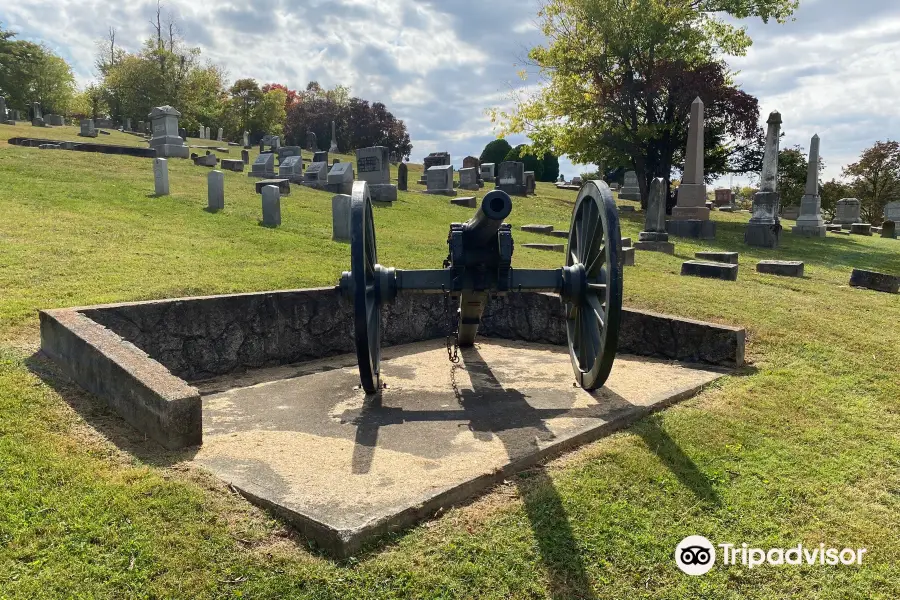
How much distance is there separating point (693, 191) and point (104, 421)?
17.9 meters

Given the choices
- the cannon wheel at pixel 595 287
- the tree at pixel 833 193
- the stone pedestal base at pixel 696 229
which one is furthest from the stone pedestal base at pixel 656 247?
the tree at pixel 833 193

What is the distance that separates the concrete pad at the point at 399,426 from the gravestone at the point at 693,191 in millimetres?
13383

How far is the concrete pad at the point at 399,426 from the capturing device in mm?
2984

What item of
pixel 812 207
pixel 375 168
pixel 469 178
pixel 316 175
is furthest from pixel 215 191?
pixel 812 207

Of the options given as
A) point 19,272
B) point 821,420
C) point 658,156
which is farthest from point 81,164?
point 658,156

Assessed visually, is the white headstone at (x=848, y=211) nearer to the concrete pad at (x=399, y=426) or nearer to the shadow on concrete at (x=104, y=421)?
the concrete pad at (x=399, y=426)

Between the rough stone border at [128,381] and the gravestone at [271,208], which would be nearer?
the rough stone border at [128,381]

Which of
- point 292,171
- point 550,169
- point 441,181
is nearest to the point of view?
point 292,171

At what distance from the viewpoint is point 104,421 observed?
12.2 feet

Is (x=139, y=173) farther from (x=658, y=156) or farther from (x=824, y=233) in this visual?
(x=824, y=233)

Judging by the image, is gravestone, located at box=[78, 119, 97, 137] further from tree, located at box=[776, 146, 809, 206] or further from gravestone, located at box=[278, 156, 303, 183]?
tree, located at box=[776, 146, 809, 206]

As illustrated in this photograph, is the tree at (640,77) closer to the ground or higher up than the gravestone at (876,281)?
higher up

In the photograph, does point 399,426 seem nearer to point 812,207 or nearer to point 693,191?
point 693,191

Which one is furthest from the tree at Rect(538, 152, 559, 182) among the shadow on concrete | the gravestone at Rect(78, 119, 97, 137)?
the shadow on concrete
